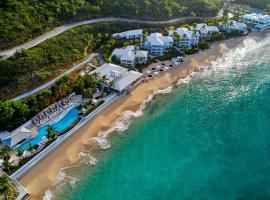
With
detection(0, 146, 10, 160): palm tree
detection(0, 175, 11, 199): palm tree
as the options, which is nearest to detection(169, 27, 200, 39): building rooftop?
detection(0, 146, 10, 160): palm tree

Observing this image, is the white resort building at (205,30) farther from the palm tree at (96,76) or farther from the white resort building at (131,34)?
the palm tree at (96,76)

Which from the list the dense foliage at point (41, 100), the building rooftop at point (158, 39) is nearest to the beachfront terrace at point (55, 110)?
the dense foliage at point (41, 100)

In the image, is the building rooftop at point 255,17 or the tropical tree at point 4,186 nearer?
the tropical tree at point 4,186

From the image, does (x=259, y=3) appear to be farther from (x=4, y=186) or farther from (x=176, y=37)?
(x=4, y=186)

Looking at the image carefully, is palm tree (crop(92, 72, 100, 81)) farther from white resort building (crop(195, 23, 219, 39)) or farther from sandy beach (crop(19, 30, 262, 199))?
white resort building (crop(195, 23, 219, 39))

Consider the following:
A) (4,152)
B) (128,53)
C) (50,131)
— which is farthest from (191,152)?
(128,53)
